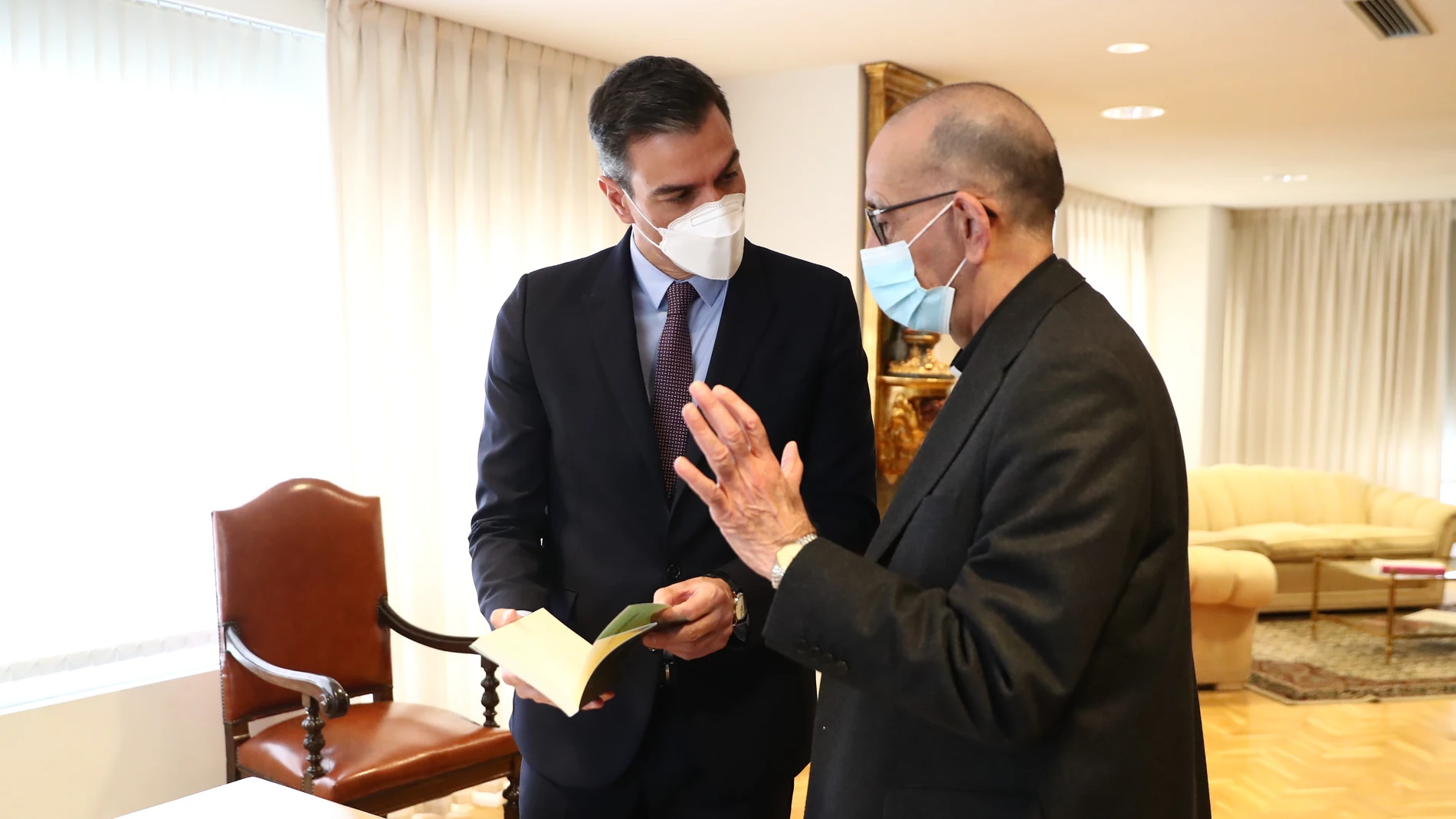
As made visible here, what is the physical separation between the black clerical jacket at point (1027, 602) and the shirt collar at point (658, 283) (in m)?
0.61

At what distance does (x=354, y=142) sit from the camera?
3691 millimetres

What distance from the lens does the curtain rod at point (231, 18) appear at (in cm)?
322

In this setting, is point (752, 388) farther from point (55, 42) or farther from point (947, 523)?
point (55, 42)

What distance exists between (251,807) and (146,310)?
7.13 ft

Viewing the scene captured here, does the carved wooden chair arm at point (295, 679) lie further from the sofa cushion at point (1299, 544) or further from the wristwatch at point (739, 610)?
the sofa cushion at point (1299, 544)

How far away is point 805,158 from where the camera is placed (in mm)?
4727

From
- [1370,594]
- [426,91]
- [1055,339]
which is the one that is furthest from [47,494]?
[1370,594]

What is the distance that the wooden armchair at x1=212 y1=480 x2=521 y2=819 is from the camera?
274 cm

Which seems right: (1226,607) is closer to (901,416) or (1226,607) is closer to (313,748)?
(901,416)

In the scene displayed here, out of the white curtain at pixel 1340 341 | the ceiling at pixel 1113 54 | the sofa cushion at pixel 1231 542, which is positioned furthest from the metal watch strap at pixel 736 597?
the white curtain at pixel 1340 341

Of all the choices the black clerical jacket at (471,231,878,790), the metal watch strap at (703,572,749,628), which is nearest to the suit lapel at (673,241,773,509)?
the black clerical jacket at (471,231,878,790)

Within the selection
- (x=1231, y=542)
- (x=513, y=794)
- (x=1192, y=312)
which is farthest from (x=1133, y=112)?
(x=513, y=794)

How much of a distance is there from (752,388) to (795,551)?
0.51 metres

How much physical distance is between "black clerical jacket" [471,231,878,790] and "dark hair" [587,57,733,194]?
7.7 inches
